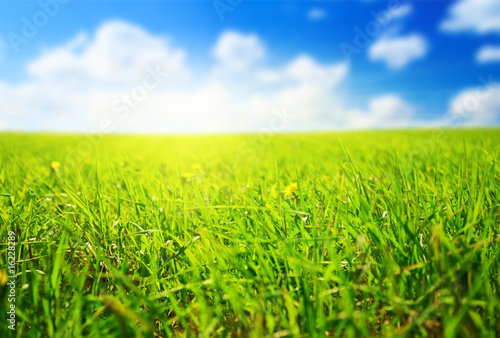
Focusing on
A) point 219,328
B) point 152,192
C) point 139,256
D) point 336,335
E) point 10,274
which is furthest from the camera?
point 152,192

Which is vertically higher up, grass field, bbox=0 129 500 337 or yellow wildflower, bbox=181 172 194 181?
yellow wildflower, bbox=181 172 194 181

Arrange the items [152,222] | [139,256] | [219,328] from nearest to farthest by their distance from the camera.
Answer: [219,328]
[139,256]
[152,222]

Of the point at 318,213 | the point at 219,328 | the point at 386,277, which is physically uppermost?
the point at 318,213

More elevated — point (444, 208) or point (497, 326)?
point (444, 208)

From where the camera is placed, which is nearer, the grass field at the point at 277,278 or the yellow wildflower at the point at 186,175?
the grass field at the point at 277,278

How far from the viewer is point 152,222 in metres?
1.34

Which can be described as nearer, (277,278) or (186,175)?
(277,278)

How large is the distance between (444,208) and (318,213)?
54 centimetres

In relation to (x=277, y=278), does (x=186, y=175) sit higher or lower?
higher

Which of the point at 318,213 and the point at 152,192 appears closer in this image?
the point at 318,213

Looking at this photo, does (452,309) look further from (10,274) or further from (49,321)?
(10,274)

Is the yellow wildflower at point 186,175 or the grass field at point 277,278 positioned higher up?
the yellow wildflower at point 186,175

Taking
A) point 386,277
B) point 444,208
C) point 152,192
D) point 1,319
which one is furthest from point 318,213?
point 1,319

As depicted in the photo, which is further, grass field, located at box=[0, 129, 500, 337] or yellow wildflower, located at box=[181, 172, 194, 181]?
yellow wildflower, located at box=[181, 172, 194, 181]
